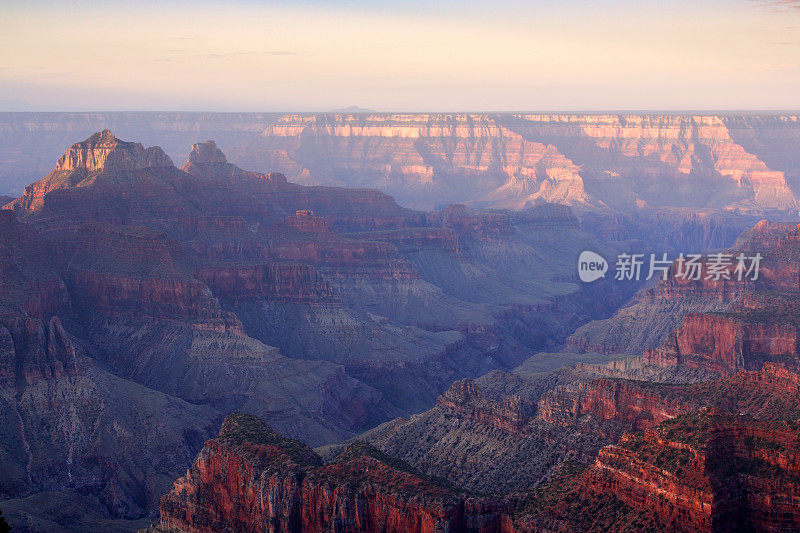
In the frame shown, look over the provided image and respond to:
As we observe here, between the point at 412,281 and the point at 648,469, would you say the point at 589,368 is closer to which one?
the point at 648,469

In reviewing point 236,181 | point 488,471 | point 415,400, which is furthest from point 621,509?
point 236,181

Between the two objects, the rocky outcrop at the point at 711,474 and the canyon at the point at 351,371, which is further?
the canyon at the point at 351,371

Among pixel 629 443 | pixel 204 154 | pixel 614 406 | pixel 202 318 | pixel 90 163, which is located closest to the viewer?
pixel 629 443

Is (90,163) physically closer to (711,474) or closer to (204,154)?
(204,154)

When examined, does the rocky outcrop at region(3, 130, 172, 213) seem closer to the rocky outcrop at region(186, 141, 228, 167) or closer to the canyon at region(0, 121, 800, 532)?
the canyon at region(0, 121, 800, 532)

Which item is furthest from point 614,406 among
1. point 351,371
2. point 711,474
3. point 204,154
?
point 204,154

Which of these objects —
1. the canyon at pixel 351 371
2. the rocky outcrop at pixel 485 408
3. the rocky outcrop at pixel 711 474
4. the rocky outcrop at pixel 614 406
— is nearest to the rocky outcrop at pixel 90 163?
the canyon at pixel 351 371

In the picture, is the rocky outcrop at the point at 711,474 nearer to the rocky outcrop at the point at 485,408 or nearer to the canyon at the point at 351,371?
the canyon at the point at 351,371

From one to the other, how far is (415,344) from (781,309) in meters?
49.8

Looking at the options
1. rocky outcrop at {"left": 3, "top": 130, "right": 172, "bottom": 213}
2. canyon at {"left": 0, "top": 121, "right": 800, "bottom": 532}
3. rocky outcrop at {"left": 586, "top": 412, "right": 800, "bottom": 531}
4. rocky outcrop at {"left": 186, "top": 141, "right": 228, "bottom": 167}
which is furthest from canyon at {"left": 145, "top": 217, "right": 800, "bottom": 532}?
rocky outcrop at {"left": 186, "top": 141, "right": 228, "bottom": 167}

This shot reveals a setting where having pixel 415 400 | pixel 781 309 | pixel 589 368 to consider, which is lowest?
pixel 415 400

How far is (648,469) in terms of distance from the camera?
4291cm

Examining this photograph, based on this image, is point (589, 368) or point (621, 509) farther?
point (589, 368)

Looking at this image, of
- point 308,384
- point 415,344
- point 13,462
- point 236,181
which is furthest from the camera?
point 236,181
